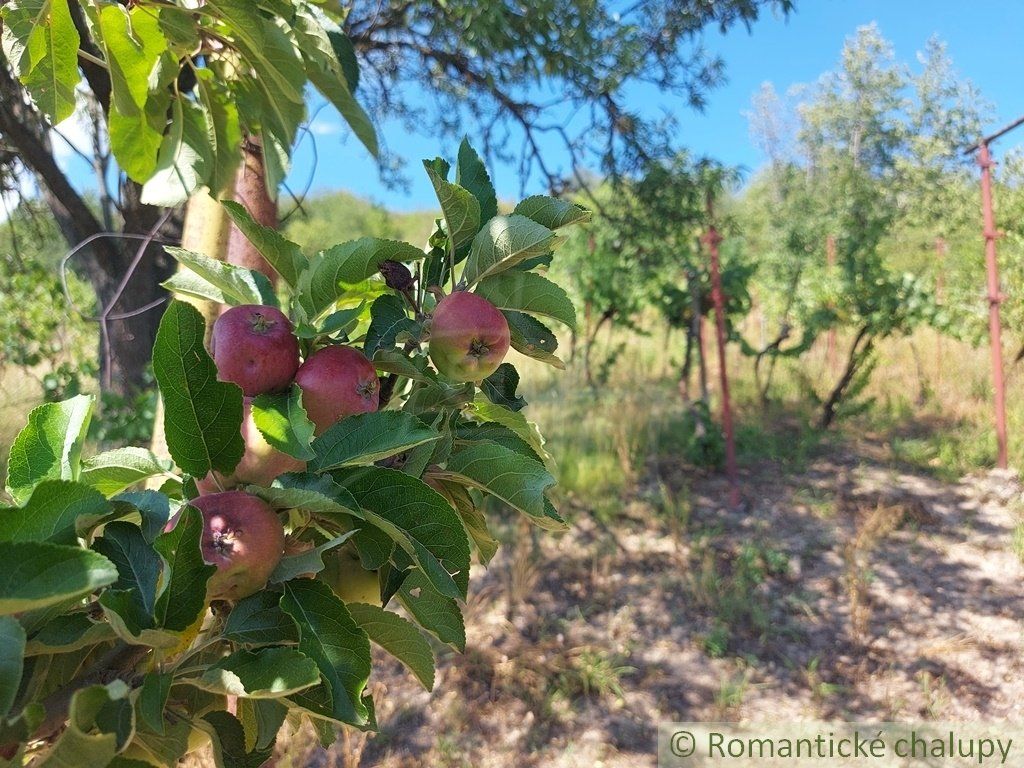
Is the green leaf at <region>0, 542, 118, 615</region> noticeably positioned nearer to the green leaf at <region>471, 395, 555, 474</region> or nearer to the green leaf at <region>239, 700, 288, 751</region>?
the green leaf at <region>239, 700, 288, 751</region>

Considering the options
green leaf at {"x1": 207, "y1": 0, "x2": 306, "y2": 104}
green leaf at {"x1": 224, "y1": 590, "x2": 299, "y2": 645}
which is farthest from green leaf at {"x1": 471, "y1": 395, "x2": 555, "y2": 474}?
green leaf at {"x1": 207, "y1": 0, "x2": 306, "y2": 104}

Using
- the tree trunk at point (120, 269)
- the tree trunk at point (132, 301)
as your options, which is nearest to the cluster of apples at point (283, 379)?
the tree trunk at point (120, 269)

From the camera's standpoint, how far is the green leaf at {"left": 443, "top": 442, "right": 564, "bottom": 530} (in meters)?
0.50

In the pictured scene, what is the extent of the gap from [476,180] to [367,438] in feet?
0.91

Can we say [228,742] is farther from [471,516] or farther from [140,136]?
[140,136]

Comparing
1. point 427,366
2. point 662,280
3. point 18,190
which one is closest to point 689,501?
point 662,280

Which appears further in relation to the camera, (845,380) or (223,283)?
(845,380)

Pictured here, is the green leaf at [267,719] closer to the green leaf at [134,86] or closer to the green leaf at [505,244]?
the green leaf at [505,244]

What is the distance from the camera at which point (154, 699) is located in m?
0.38

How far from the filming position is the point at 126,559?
16.1 inches

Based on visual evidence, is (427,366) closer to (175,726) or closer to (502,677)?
(175,726)

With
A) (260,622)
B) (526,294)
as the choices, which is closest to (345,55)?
(526,294)

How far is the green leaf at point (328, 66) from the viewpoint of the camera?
861 millimetres

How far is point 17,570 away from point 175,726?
0.18 metres
